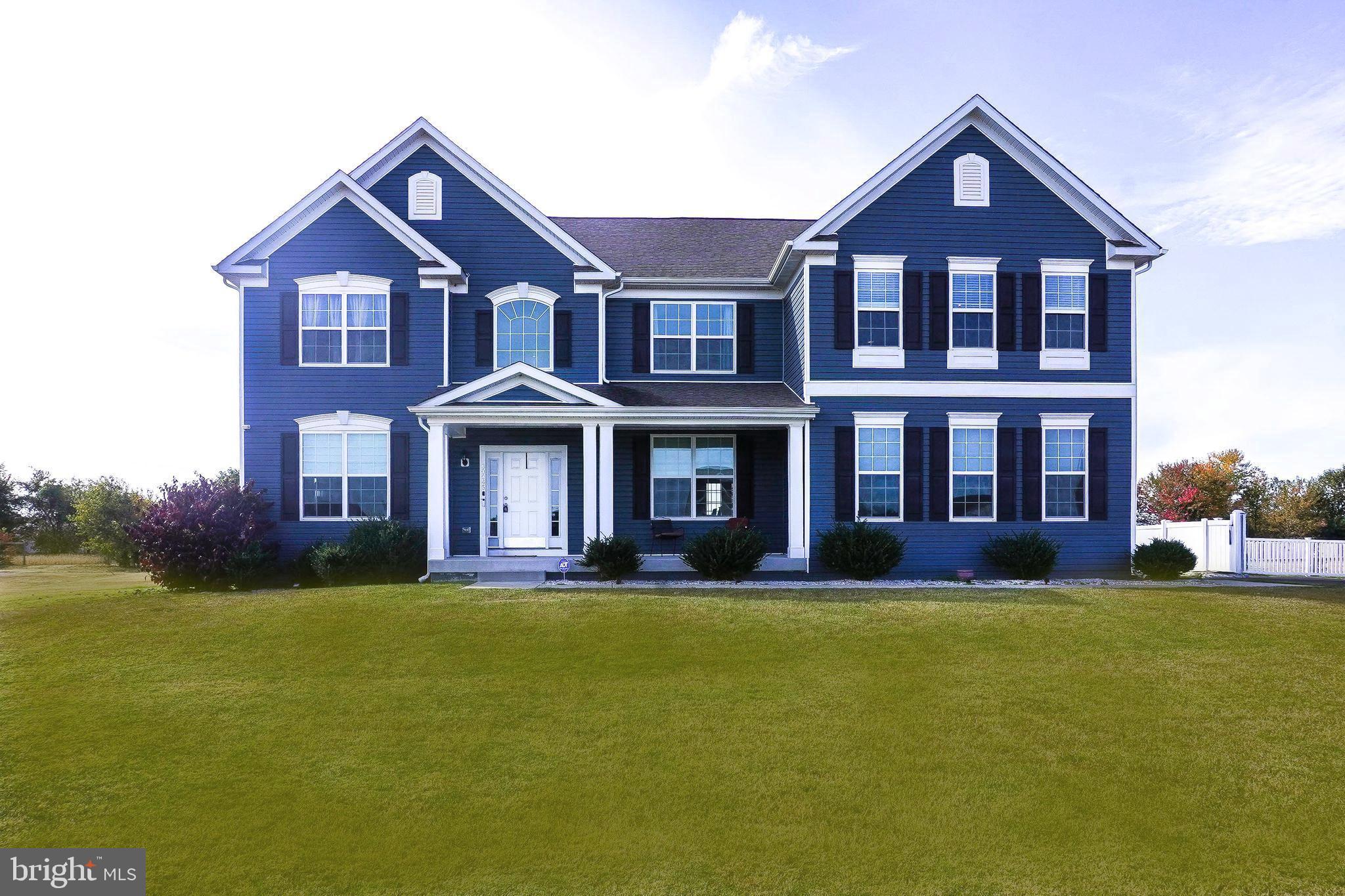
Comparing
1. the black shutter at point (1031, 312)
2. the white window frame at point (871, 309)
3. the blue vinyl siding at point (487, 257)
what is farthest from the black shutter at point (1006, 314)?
the blue vinyl siding at point (487, 257)

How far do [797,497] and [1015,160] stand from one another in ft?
30.5

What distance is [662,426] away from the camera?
19688mm

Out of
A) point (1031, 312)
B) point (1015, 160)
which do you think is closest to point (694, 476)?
point (1031, 312)

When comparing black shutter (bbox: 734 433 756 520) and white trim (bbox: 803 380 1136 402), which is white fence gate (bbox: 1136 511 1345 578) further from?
black shutter (bbox: 734 433 756 520)

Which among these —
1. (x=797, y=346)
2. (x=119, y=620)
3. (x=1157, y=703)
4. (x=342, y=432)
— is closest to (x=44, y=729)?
(x=119, y=620)

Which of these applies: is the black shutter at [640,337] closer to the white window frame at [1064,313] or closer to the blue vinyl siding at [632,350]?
the blue vinyl siding at [632,350]

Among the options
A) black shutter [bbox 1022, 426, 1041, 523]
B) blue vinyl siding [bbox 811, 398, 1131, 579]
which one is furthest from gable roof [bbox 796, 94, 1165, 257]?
black shutter [bbox 1022, 426, 1041, 523]

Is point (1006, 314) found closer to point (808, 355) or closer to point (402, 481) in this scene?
point (808, 355)

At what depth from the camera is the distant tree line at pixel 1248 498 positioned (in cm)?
3100

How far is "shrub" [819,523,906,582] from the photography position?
59.8 feet

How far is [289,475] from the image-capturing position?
19.6m

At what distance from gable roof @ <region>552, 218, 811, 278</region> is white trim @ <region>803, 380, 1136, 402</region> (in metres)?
3.82

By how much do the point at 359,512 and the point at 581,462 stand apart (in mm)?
5134

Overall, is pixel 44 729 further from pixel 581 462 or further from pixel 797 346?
pixel 797 346
